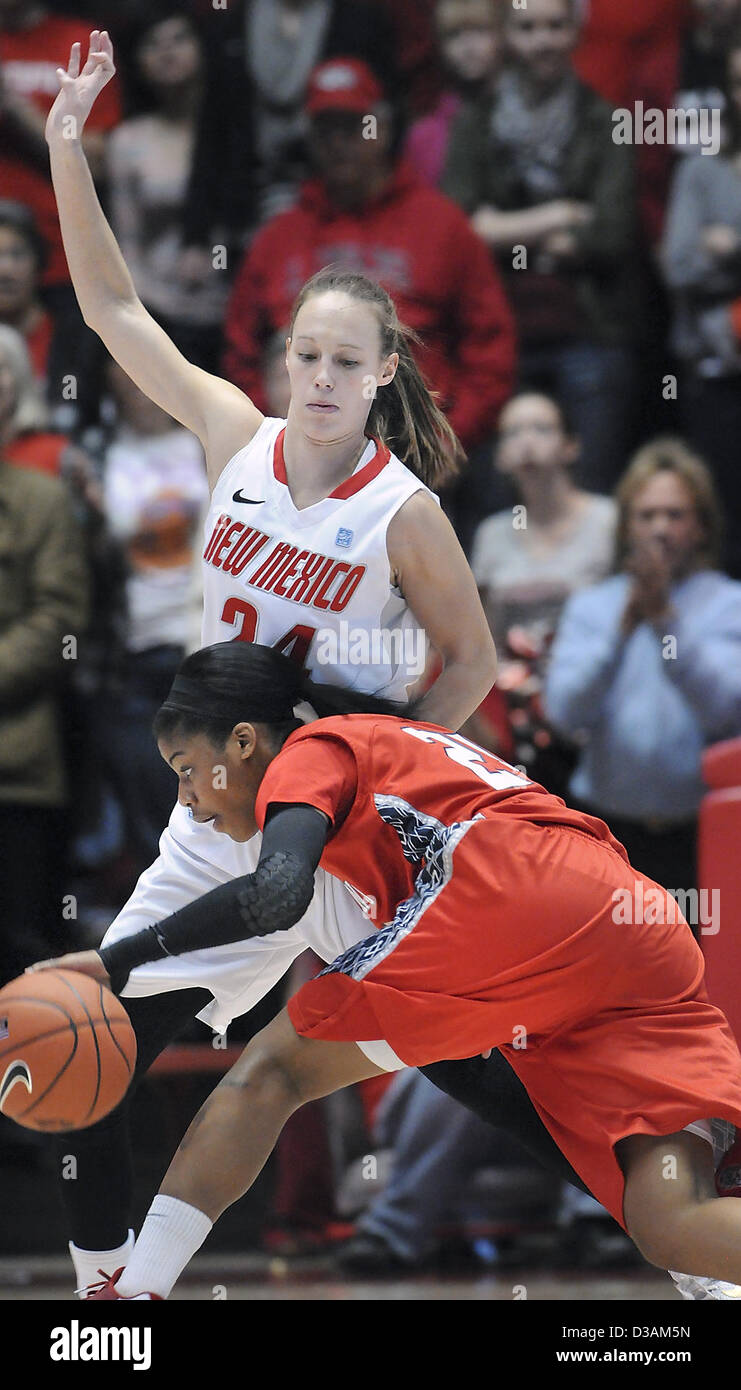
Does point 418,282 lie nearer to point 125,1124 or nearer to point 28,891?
point 28,891

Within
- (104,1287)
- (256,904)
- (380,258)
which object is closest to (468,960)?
(256,904)

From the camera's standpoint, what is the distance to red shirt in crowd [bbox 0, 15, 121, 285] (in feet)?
20.1

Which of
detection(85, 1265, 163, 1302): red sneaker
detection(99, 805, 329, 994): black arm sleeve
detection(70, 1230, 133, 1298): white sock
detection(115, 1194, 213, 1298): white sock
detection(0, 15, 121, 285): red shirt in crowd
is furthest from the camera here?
detection(0, 15, 121, 285): red shirt in crowd

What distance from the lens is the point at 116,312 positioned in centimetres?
359

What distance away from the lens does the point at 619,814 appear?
16.9ft

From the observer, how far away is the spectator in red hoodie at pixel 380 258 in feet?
18.3

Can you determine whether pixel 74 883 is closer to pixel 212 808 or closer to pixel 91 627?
pixel 91 627

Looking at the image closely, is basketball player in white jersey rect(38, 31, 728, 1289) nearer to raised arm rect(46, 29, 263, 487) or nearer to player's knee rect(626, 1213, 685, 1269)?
raised arm rect(46, 29, 263, 487)

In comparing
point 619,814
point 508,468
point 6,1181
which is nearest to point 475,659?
point 619,814

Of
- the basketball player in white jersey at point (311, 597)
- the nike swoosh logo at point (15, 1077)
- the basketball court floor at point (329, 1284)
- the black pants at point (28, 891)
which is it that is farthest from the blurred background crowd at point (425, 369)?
the nike swoosh logo at point (15, 1077)

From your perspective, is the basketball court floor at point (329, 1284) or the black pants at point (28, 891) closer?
the basketball court floor at point (329, 1284)

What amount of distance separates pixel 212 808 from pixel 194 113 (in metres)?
3.62

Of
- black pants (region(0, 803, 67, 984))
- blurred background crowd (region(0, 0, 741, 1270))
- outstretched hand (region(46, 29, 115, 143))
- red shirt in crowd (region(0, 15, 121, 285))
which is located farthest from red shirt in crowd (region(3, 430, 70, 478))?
outstretched hand (region(46, 29, 115, 143))

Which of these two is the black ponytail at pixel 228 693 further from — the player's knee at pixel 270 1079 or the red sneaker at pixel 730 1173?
the red sneaker at pixel 730 1173
